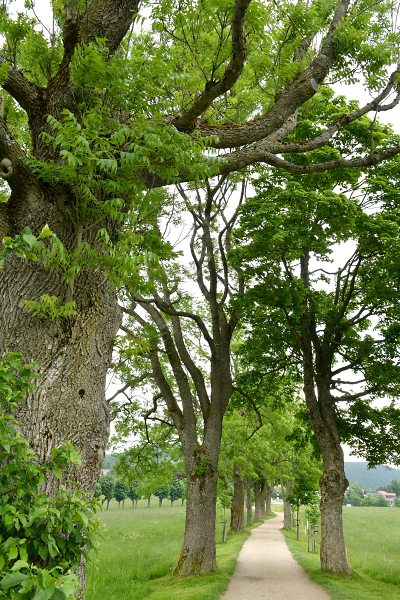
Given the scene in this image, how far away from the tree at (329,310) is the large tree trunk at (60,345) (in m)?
7.94

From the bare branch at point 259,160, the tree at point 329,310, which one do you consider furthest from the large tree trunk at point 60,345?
the tree at point 329,310

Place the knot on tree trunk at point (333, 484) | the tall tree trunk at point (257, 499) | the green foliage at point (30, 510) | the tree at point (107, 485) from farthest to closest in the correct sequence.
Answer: the tree at point (107, 485)
the tall tree trunk at point (257, 499)
the knot on tree trunk at point (333, 484)
the green foliage at point (30, 510)

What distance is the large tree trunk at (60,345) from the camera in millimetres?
4621

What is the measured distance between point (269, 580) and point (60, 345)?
1173 centimetres

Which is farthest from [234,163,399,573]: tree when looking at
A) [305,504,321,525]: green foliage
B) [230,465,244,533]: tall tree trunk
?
[230,465,244,533]: tall tree trunk

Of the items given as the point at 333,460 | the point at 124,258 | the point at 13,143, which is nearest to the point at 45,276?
the point at 124,258

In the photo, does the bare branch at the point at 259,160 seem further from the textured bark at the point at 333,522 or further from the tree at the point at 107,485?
the tree at the point at 107,485

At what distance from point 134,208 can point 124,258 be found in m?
0.94

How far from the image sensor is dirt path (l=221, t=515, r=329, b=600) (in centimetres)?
1145

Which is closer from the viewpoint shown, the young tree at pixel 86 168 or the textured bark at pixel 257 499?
the young tree at pixel 86 168

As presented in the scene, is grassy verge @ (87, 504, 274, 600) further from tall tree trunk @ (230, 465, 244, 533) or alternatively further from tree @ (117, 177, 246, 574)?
tall tree trunk @ (230, 465, 244, 533)

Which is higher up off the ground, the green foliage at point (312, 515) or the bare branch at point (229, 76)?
the bare branch at point (229, 76)

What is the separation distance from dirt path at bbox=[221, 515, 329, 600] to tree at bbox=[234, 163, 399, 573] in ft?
5.33

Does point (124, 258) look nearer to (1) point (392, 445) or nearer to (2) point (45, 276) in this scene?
(2) point (45, 276)
